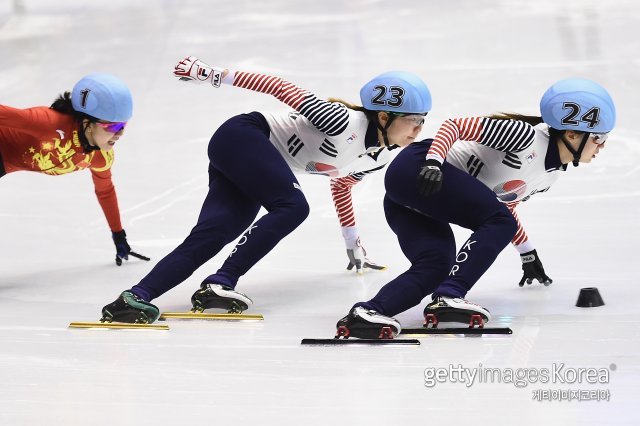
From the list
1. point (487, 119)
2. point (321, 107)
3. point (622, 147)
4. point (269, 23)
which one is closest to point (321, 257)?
point (321, 107)

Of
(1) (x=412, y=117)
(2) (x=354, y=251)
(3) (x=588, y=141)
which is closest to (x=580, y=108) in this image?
(3) (x=588, y=141)

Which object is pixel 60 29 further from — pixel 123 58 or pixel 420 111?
pixel 420 111

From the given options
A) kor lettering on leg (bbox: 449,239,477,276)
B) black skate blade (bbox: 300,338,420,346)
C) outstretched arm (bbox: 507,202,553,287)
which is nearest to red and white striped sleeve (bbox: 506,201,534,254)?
outstretched arm (bbox: 507,202,553,287)

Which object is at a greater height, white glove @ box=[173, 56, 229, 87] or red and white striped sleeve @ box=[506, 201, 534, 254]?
white glove @ box=[173, 56, 229, 87]

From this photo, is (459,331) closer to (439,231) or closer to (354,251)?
(439,231)

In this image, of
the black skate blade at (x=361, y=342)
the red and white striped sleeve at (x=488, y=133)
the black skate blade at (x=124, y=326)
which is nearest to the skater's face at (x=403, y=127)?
the red and white striped sleeve at (x=488, y=133)

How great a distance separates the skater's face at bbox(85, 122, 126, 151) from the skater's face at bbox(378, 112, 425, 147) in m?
1.31

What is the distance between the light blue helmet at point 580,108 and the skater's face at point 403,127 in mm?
619

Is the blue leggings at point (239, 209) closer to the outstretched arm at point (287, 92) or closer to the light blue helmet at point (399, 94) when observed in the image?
the outstretched arm at point (287, 92)

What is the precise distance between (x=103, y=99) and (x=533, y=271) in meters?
2.27

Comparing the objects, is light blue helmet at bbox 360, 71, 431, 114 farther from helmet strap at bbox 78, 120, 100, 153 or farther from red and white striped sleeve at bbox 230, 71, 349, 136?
helmet strap at bbox 78, 120, 100, 153

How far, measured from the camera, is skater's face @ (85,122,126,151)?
539 cm

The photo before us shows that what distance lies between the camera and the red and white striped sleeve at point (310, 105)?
5.11 metres

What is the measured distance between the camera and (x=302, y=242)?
21.4 ft
